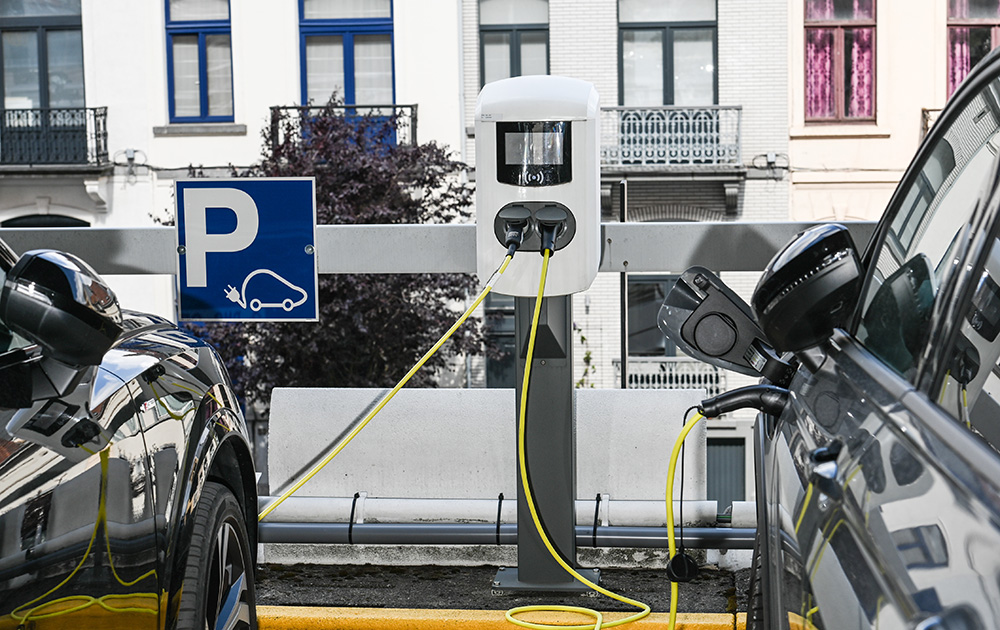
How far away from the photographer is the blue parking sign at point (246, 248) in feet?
14.2

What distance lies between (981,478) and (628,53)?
18.9 meters

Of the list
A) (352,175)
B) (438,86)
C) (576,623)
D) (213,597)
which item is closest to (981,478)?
(213,597)

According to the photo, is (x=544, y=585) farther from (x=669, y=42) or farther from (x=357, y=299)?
(x=669, y=42)

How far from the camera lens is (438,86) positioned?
61.4 ft

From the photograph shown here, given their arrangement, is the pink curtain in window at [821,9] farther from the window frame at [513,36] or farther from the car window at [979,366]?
the car window at [979,366]

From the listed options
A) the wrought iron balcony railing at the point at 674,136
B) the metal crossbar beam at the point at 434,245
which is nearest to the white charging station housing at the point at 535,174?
the metal crossbar beam at the point at 434,245

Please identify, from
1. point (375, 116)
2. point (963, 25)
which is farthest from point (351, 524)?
point (963, 25)

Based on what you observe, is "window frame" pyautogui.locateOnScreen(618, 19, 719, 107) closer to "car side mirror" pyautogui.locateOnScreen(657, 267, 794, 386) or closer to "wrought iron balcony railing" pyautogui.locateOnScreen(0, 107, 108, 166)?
"wrought iron balcony railing" pyautogui.locateOnScreen(0, 107, 108, 166)

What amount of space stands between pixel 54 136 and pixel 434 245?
17.7 meters

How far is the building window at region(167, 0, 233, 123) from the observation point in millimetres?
19391

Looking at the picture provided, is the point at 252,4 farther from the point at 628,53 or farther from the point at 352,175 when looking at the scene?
the point at 628,53

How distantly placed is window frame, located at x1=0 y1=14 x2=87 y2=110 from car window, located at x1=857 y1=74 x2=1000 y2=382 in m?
19.6

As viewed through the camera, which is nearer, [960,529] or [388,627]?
[960,529]

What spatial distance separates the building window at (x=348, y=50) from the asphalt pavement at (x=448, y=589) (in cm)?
1519
